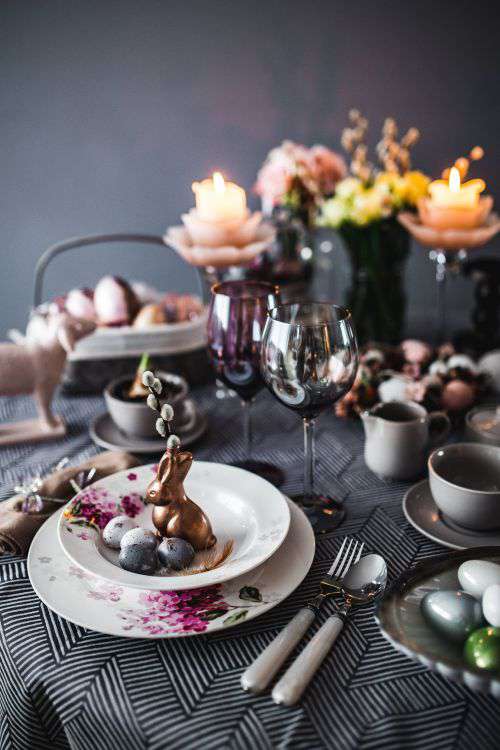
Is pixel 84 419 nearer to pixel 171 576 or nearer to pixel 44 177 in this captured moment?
pixel 171 576

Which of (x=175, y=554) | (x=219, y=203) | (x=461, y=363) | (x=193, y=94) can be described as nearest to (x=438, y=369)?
(x=461, y=363)

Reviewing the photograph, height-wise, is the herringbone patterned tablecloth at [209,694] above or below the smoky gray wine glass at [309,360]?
below

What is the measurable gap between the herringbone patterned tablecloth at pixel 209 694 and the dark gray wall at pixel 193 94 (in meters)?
1.48

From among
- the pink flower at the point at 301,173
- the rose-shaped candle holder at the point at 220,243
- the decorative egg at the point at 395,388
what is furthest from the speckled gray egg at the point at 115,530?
the pink flower at the point at 301,173

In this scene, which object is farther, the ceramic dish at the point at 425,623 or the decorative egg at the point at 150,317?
the decorative egg at the point at 150,317

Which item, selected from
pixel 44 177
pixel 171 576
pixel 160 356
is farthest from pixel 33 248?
pixel 171 576

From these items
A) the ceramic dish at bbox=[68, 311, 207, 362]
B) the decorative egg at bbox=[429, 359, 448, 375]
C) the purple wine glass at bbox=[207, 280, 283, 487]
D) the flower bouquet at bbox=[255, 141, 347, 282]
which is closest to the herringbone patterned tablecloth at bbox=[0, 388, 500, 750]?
the purple wine glass at bbox=[207, 280, 283, 487]

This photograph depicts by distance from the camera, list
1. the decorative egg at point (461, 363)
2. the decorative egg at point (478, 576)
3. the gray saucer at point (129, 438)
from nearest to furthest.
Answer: the decorative egg at point (478, 576), the gray saucer at point (129, 438), the decorative egg at point (461, 363)

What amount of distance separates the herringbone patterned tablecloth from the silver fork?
0.01 m

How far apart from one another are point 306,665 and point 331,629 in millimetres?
53

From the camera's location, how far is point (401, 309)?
1.36 metres

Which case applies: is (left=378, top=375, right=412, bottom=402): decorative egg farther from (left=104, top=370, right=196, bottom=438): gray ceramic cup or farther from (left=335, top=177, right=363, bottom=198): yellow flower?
(left=335, top=177, right=363, bottom=198): yellow flower

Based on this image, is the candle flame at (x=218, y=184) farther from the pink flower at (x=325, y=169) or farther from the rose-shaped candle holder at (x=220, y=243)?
the pink flower at (x=325, y=169)

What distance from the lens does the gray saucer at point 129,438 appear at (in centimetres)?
97
